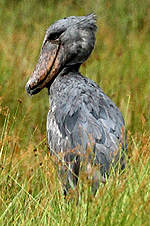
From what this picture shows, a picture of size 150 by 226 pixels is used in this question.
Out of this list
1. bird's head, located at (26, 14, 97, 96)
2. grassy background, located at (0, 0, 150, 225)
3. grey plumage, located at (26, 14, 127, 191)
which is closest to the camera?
grassy background, located at (0, 0, 150, 225)

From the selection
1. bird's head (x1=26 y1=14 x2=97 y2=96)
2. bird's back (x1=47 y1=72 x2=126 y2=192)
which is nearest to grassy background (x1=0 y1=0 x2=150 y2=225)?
bird's back (x1=47 y1=72 x2=126 y2=192)

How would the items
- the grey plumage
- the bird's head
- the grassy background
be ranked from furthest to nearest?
the bird's head, the grey plumage, the grassy background

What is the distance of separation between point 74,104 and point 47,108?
152 centimetres

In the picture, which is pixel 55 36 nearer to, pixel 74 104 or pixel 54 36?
pixel 54 36

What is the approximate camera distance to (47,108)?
4617 mm

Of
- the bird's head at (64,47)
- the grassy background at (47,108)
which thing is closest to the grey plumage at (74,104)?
the bird's head at (64,47)

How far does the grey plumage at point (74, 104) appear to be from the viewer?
2855 mm

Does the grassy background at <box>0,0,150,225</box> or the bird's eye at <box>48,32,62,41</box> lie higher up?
the bird's eye at <box>48,32,62,41</box>

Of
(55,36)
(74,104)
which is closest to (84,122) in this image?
(74,104)

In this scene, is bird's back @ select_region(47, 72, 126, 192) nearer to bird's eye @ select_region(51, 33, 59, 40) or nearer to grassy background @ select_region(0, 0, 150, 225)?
grassy background @ select_region(0, 0, 150, 225)

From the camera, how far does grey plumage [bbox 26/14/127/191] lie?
2855mm

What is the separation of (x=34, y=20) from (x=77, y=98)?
321cm

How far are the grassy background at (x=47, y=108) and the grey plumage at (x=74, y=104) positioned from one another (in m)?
0.14

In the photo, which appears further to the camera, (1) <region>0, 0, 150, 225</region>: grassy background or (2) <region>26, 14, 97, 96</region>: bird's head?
(2) <region>26, 14, 97, 96</region>: bird's head
